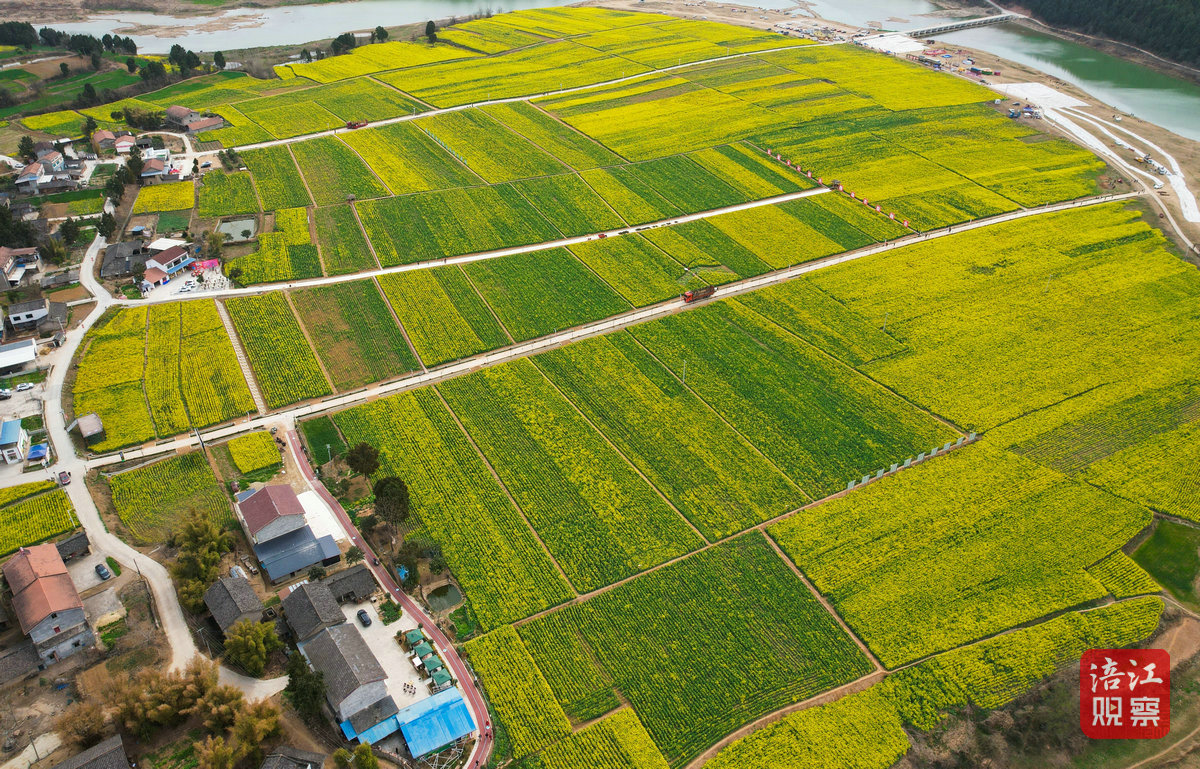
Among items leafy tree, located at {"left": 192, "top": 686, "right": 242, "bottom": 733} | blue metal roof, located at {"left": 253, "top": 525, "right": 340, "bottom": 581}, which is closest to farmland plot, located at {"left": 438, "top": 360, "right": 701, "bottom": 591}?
blue metal roof, located at {"left": 253, "top": 525, "right": 340, "bottom": 581}

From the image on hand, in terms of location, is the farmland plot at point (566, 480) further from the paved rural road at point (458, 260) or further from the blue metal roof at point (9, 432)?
the blue metal roof at point (9, 432)

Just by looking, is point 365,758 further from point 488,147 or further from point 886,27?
point 886,27

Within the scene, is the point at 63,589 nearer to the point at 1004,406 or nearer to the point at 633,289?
the point at 633,289

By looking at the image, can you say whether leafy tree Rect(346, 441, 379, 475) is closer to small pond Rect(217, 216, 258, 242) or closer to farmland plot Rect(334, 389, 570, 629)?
farmland plot Rect(334, 389, 570, 629)
